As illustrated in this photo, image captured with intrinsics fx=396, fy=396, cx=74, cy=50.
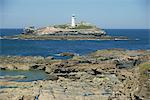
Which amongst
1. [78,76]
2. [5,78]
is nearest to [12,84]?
[5,78]

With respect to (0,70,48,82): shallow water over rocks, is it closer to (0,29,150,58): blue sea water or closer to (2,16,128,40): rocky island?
(0,29,150,58): blue sea water

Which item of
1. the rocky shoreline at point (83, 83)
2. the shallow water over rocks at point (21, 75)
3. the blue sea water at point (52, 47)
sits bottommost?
the blue sea water at point (52, 47)

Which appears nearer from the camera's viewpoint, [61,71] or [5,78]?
[5,78]

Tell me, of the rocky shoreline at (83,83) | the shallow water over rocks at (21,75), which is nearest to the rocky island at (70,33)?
the rocky shoreline at (83,83)

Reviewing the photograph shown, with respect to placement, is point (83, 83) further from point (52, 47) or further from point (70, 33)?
point (70, 33)

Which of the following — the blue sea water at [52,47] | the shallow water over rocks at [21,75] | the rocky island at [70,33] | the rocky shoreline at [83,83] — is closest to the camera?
the rocky shoreline at [83,83]

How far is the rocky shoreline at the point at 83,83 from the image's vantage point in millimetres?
18797

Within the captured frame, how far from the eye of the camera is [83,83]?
926 inches

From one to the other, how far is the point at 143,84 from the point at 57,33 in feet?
255

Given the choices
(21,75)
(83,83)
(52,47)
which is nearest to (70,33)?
(52,47)

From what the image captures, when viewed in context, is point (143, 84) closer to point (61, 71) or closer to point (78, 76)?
point (78, 76)

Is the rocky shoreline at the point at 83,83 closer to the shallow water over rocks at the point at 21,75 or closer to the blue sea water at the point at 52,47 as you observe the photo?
the shallow water over rocks at the point at 21,75

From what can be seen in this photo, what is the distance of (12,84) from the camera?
2375cm

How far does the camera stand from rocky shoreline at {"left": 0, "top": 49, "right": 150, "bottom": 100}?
18.8 m
